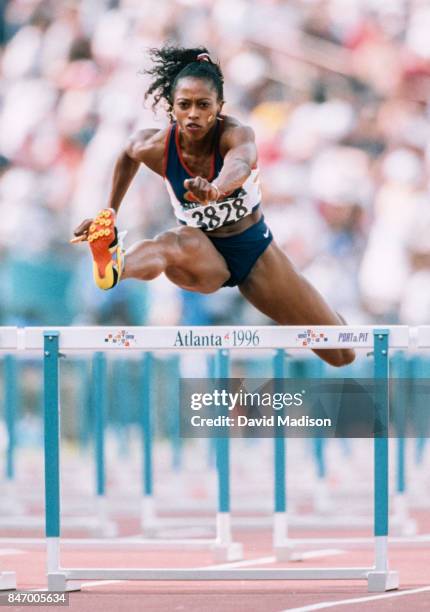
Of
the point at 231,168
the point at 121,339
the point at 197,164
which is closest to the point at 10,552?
the point at 121,339

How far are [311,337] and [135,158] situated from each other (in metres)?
1.18

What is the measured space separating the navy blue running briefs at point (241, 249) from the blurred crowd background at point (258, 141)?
18.1ft

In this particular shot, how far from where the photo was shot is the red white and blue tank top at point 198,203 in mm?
5691

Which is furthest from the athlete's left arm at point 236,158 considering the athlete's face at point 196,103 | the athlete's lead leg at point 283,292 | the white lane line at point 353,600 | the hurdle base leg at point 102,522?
the hurdle base leg at point 102,522

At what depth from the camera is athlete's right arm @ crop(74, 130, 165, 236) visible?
5.78 meters

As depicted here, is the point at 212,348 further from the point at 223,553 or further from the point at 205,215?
the point at 223,553

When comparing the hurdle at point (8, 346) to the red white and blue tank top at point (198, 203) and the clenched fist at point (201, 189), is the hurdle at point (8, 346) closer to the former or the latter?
the red white and blue tank top at point (198, 203)

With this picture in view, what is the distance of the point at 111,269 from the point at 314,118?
8064mm

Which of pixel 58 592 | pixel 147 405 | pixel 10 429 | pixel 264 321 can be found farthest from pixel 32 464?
pixel 58 592

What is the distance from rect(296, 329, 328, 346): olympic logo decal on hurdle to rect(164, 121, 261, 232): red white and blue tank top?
673 millimetres

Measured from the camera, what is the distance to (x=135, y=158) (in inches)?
231

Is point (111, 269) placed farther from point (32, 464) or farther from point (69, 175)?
point (69, 175)

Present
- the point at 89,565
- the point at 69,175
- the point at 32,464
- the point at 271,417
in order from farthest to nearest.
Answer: the point at 69,175, the point at 32,464, the point at 89,565, the point at 271,417

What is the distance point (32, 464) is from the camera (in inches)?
523
